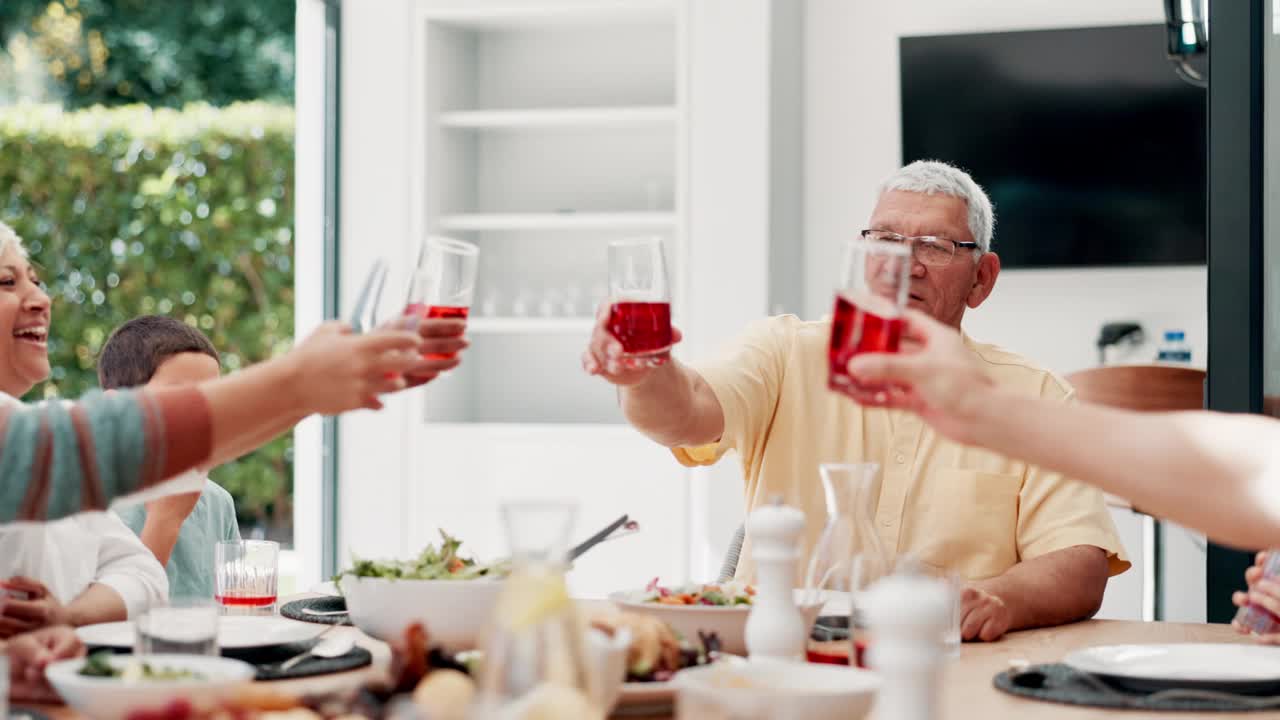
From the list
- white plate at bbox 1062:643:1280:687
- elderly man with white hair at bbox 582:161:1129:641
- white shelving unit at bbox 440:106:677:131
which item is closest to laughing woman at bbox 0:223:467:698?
elderly man with white hair at bbox 582:161:1129:641

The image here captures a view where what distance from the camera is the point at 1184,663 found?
1.63 m

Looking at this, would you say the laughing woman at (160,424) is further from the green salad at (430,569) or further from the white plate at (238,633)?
the green salad at (430,569)

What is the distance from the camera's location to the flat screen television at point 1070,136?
4.84 meters

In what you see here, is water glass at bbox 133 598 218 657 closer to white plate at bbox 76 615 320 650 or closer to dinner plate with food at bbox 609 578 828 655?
white plate at bbox 76 615 320 650

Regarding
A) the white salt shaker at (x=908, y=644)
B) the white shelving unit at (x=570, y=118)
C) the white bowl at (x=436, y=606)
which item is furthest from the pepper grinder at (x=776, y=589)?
the white shelving unit at (x=570, y=118)

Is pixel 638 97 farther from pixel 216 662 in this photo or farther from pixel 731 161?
pixel 216 662

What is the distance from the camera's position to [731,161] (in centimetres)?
479

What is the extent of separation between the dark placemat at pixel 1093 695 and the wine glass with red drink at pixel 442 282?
0.70 meters

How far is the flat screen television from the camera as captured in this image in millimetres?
4836

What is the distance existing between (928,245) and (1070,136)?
2.66 m

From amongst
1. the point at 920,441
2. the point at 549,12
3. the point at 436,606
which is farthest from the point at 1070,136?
the point at 436,606

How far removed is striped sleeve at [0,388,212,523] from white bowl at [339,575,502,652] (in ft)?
0.89

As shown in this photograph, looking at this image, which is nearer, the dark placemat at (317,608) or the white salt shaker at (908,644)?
the white salt shaker at (908,644)

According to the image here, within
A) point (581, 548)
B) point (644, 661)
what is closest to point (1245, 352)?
point (581, 548)
